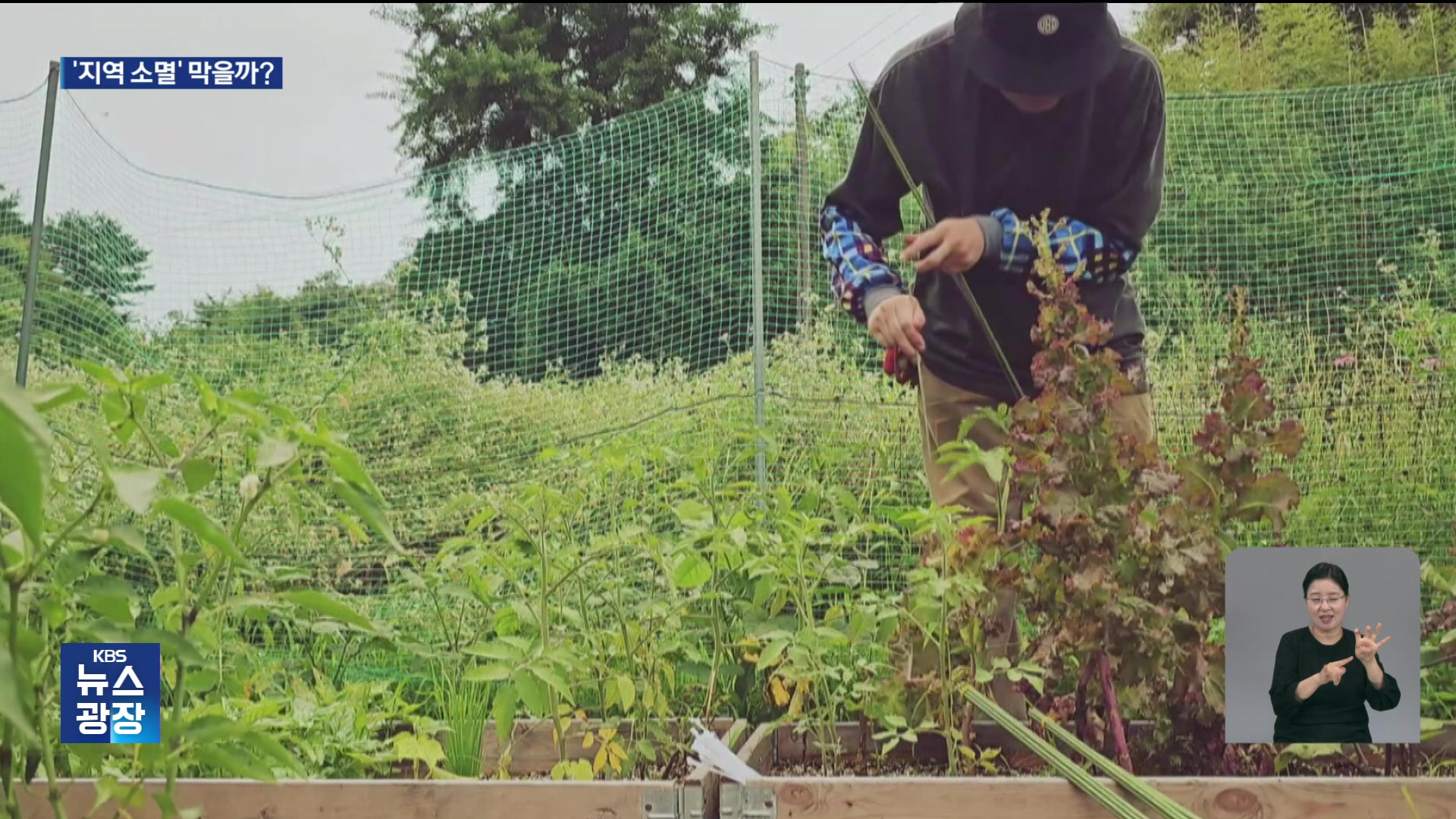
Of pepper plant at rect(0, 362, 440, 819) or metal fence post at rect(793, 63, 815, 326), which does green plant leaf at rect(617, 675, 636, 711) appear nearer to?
pepper plant at rect(0, 362, 440, 819)

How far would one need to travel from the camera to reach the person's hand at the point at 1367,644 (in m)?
1.40

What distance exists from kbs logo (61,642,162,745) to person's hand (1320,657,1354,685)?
1.26m

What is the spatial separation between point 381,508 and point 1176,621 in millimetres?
987

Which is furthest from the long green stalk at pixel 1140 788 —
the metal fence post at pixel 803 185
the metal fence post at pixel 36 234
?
the metal fence post at pixel 36 234

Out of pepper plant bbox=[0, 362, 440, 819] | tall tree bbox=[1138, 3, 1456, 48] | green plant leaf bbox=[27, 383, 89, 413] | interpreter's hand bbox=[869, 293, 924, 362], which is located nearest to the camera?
pepper plant bbox=[0, 362, 440, 819]

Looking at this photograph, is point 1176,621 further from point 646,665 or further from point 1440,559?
point 1440,559

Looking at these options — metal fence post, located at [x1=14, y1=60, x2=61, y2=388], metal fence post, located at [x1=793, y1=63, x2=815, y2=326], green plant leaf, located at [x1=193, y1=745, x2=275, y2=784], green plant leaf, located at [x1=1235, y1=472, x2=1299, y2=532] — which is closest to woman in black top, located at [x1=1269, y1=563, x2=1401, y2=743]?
green plant leaf, located at [x1=1235, y1=472, x2=1299, y2=532]

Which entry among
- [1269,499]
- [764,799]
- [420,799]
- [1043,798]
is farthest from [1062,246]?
[420,799]

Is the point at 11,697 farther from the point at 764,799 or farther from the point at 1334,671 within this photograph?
the point at 1334,671

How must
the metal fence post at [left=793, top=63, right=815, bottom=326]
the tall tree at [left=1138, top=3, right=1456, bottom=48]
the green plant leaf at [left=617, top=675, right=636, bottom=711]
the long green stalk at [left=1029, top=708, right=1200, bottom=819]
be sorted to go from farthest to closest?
1. the tall tree at [left=1138, top=3, right=1456, bottom=48]
2. the metal fence post at [left=793, top=63, right=815, bottom=326]
3. the green plant leaf at [left=617, top=675, right=636, bottom=711]
4. the long green stalk at [left=1029, top=708, right=1200, bottom=819]

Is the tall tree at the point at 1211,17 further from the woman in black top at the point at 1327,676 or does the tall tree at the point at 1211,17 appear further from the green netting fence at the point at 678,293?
the woman in black top at the point at 1327,676

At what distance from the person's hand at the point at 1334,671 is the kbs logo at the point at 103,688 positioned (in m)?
1.26

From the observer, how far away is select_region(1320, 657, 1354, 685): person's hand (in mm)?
1412

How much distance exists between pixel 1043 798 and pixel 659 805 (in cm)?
43
